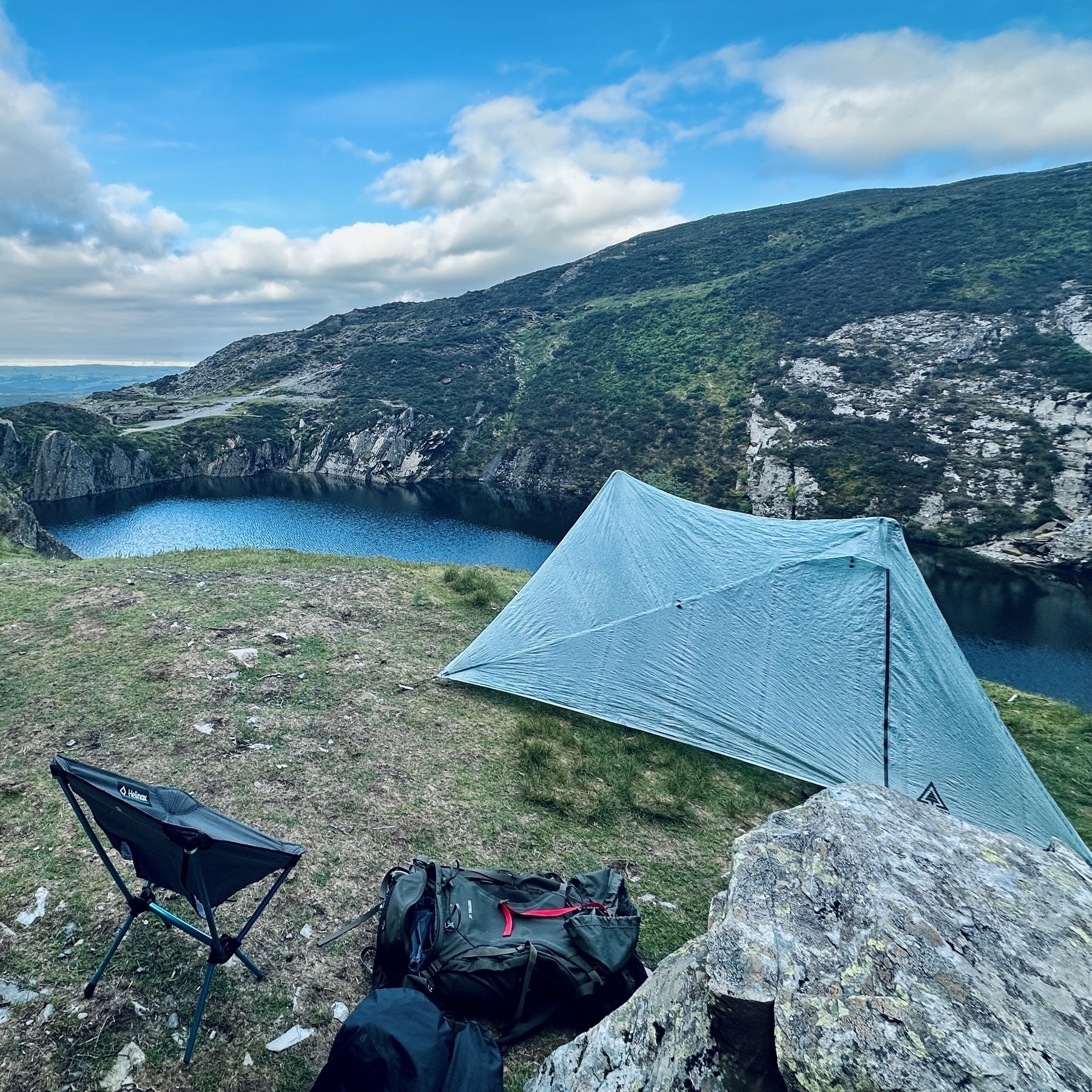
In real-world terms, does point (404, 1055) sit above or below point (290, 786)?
above

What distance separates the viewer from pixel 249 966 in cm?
397

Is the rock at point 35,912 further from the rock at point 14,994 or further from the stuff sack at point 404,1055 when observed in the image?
the stuff sack at point 404,1055

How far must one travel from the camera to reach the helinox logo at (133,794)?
3463 millimetres

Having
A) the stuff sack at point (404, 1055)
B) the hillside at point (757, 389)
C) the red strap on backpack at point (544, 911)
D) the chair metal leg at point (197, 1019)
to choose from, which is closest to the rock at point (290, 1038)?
the chair metal leg at point (197, 1019)

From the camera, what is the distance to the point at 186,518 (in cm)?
3878

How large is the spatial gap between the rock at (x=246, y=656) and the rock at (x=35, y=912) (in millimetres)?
4298

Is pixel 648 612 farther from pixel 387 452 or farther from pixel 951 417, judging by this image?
pixel 387 452

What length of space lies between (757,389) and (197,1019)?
5747cm

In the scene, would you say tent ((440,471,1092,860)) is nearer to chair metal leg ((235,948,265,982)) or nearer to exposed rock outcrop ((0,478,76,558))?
chair metal leg ((235,948,265,982))

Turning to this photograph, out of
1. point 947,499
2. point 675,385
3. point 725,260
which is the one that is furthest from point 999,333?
point 725,260

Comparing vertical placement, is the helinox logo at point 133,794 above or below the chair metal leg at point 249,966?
above

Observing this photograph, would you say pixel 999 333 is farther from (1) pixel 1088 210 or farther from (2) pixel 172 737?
(2) pixel 172 737

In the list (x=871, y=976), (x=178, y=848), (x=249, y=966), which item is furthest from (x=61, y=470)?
(x=871, y=976)

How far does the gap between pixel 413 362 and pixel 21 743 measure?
83179 millimetres
